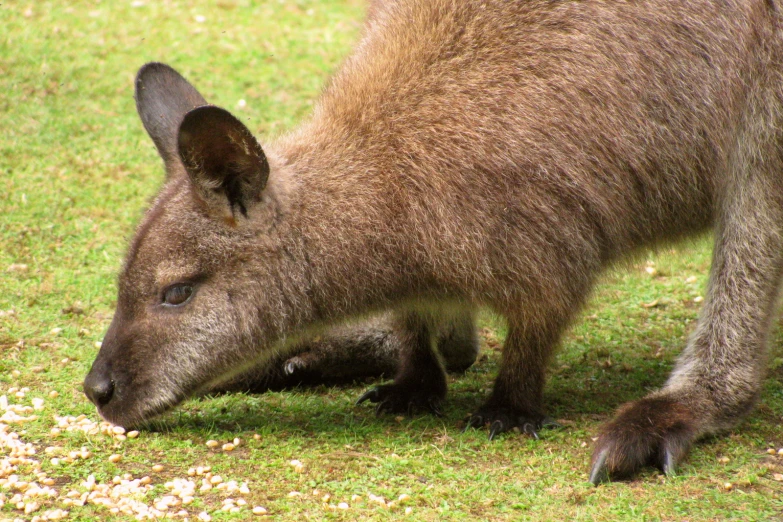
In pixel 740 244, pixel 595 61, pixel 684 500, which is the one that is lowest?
pixel 684 500

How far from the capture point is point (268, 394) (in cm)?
473

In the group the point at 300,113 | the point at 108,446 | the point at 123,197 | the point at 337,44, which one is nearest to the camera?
the point at 108,446

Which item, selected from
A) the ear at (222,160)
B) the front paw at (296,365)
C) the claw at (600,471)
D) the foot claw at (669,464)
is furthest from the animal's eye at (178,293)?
the foot claw at (669,464)

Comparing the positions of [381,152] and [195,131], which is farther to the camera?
[381,152]

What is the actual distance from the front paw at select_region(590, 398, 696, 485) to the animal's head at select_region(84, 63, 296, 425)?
4.51 feet

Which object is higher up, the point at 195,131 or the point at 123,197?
the point at 195,131

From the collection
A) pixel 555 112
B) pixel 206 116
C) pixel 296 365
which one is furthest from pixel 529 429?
pixel 206 116

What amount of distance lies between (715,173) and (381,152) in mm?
1397

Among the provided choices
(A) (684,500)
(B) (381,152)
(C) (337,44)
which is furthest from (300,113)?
(A) (684,500)

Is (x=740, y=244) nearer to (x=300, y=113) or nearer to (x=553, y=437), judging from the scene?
(x=553, y=437)

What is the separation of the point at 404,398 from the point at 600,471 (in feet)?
3.50

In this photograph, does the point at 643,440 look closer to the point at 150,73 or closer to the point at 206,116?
the point at 206,116

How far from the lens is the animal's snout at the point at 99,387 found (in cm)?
399

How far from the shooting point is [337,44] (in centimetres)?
880
